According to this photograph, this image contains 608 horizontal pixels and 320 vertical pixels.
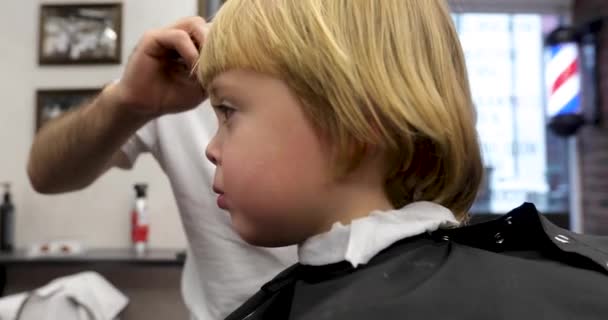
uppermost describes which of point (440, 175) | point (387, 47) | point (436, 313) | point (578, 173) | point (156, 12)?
point (156, 12)

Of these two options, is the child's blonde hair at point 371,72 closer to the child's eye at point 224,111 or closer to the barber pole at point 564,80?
the child's eye at point 224,111

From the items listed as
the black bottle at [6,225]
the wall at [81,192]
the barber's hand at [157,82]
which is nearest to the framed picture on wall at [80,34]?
the wall at [81,192]

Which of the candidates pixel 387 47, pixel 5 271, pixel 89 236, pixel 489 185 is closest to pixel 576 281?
pixel 387 47

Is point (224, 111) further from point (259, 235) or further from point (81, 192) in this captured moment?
point (81, 192)

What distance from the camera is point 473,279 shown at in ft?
2.24

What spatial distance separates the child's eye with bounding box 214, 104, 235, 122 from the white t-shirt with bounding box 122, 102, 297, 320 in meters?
0.46

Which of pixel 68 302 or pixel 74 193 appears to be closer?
pixel 68 302

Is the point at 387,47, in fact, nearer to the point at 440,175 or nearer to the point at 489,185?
the point at 440,175

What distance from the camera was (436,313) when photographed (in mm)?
646

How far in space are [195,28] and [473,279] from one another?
0.65 metres

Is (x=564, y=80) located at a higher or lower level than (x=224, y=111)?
higher

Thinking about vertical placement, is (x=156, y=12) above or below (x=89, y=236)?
above

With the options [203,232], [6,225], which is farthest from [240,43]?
[6,225]

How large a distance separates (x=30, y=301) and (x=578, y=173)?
3.14m
